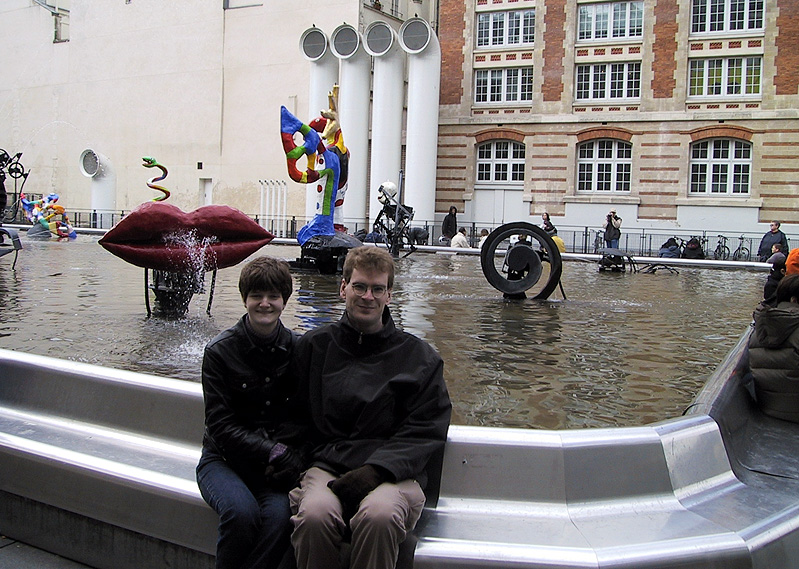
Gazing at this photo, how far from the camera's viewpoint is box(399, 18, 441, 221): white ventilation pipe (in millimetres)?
32719

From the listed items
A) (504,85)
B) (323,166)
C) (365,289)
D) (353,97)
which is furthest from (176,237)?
(504,85)

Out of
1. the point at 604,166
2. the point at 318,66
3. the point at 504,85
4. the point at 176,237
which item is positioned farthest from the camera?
the point at 504,85

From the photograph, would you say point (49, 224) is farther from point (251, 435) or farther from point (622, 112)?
point (622, 112)

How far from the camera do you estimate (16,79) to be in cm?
5022

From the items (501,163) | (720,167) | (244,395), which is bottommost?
(244,395)

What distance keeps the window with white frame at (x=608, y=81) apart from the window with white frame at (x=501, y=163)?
3.67 meters

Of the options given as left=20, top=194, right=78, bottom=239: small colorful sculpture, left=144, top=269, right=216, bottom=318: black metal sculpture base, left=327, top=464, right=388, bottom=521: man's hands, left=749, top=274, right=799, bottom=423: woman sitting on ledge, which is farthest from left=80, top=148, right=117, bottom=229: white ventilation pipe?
left=327, top=464, right=388, bottom=521: man's hands

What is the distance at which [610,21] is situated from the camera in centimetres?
3438

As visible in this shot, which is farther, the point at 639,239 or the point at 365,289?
the point at 639,239

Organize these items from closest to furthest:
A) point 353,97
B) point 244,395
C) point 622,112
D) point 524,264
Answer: point 244,395 → point 524,264 → point 622,112 → point 353,97

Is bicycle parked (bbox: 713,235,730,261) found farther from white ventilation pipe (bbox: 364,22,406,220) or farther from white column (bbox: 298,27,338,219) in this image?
white column (bbox: 298,27,338,219)

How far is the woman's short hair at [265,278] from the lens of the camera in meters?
3.45

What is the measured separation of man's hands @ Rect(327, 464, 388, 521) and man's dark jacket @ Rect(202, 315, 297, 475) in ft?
1.22

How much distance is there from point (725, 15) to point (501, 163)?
1098 cm
